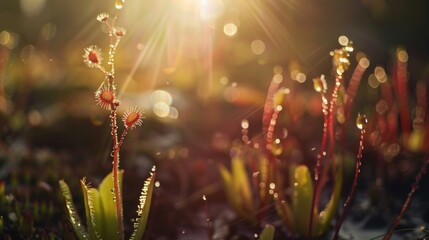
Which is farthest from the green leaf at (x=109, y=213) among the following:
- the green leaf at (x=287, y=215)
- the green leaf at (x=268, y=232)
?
the green leaf at (x=287, y=215)

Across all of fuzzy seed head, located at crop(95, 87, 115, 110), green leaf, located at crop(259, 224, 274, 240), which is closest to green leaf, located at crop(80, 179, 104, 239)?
fuzzy seed head, located at crop(95, 87, 115, 110)

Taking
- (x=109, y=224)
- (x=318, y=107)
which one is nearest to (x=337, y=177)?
(x=109, y=224)

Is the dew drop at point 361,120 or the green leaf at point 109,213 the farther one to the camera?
the green leaf at point 109,213

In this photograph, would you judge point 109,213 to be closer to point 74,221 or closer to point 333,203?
point 74,221

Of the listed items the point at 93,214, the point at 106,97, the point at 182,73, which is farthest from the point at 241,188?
the point at 182,73

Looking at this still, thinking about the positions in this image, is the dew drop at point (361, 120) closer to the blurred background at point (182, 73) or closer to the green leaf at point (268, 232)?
the green leaf at point (268, 232)

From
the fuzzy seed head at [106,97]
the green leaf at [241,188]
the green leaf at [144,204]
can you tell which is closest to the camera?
the fuzzy seed head at [106,97]
